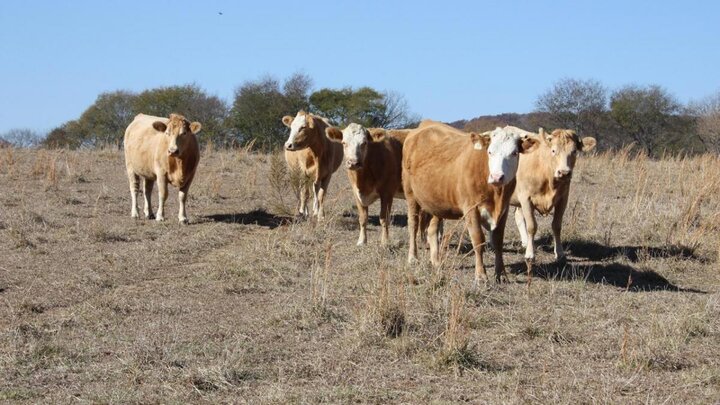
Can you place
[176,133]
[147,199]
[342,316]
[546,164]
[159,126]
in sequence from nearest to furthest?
[342,316] < [546,164] < [176,133] < [159,126] < [147,199]

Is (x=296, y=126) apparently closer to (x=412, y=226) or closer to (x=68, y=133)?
(x=412, y=226)

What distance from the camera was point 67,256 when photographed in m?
9.85

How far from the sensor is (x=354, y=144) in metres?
11.0

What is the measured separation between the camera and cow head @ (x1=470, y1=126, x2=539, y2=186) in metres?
8.25

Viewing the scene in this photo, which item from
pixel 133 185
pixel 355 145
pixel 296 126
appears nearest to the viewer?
pixel 355 145

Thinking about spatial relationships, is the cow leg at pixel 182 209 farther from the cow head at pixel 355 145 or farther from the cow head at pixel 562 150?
the cow head at pixel 562 150

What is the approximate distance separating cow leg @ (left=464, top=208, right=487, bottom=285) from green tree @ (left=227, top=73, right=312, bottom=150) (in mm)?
28721

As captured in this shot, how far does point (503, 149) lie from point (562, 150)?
181cm

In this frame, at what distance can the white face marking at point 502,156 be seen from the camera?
8.22 metres

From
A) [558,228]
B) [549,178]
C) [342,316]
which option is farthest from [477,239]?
[558,228]

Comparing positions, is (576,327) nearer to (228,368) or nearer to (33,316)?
(228,368)

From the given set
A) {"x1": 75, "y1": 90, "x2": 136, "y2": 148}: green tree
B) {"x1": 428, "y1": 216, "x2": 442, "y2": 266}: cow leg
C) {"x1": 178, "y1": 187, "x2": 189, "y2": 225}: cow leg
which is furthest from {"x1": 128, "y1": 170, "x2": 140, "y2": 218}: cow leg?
{"x1": 75, "y1": 90, "x2": 136, "y2": 148}: green tree

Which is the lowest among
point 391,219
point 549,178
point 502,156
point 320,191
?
point 391,219

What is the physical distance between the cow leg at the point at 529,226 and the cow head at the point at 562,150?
1.77 ft
